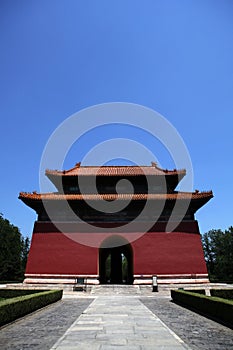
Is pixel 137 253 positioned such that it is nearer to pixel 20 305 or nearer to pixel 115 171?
pixel 115 171

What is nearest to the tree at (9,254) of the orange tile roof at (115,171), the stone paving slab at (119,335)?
the orange tile roof at (115,171)

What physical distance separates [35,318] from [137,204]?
45.4 ft

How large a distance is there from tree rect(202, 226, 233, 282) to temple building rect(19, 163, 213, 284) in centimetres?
2150

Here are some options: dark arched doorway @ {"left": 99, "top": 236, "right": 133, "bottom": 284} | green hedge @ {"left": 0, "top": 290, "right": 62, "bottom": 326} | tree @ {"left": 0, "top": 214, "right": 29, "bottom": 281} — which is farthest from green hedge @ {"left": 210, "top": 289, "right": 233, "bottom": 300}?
tree @ {"left": 0, "top": 214, "right": 29, "bottom": 281}

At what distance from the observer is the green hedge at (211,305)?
Result: 7.39 metres

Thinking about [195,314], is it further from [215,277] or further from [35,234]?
[215,277]

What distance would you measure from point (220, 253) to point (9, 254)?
34.6 meters

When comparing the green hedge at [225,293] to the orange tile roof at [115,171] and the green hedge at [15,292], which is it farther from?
the orange tile roof at [115,171]

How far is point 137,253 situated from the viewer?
2108 cm

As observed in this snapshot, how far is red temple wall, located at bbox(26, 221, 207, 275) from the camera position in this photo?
67.4 ft

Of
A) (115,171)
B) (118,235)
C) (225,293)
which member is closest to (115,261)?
(118,235)

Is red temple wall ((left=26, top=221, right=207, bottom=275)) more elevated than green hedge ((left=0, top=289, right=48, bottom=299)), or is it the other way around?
red temple wall ((left=26, top=221, right=207, bottom=275))

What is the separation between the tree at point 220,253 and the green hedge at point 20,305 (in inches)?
1328

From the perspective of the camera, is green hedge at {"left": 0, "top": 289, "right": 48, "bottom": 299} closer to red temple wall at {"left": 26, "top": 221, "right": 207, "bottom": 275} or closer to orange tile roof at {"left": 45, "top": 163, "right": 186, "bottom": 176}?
red temple wall at {"left": 26, "top": 221, "right": 207, "bottom": 275}
